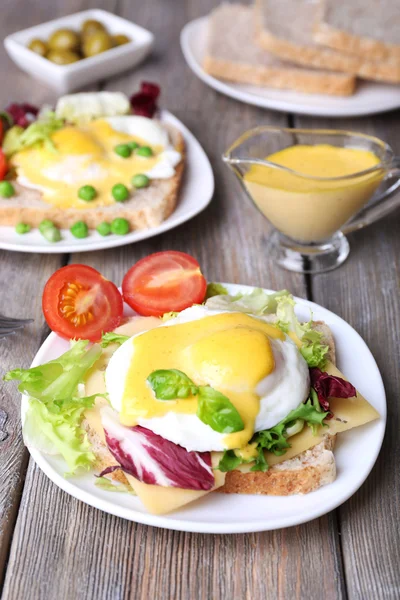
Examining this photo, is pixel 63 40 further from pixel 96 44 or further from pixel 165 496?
pixel 165 496

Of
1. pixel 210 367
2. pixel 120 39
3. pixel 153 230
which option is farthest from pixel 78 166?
pixel 210 367

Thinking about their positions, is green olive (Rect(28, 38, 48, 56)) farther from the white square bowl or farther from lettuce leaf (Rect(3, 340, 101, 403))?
lettuce leaf (Rect(3, 340, 101, 403))

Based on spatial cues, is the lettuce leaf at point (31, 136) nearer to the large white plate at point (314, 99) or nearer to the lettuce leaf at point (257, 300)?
the large white plate at point (314, 99)

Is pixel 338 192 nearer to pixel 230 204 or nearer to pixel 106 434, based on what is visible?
pixel 230 204

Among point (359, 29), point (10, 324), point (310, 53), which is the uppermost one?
point (359, 29)

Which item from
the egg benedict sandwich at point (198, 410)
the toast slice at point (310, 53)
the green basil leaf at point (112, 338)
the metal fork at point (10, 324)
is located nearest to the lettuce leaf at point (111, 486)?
the egg benedict sandwich at point (198, 410)

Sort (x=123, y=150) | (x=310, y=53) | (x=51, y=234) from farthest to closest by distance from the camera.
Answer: (x=310, y=53)
(x=123, y=150)
(x=51, y=234)

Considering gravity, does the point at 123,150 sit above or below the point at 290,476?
below

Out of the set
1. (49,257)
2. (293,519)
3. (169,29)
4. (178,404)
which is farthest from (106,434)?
(169,29)
